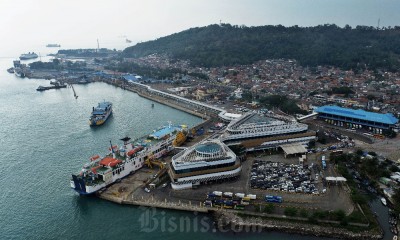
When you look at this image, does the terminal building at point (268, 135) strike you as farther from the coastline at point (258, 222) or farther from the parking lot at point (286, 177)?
the coastline at point (258, 222)

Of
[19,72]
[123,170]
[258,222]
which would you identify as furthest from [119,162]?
[19,72]

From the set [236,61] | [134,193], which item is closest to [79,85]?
[236,61]

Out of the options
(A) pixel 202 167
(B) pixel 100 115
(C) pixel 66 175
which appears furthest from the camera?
(B) pixel 100 115

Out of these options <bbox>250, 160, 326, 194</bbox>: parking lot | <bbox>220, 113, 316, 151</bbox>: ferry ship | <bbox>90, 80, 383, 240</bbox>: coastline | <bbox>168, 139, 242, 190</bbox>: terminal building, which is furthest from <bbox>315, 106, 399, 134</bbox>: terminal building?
<bbox>90, 80, 383, 240</bbox>: coastline

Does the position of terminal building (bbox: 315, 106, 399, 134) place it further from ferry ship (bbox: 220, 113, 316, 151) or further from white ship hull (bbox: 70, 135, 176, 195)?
white ship hull (bbox: 70, 135, 176, 195)

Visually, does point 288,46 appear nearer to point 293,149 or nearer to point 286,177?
point 293,149

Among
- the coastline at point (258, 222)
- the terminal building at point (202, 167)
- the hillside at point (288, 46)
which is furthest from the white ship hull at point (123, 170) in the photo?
the hillside at point (288, 46)
